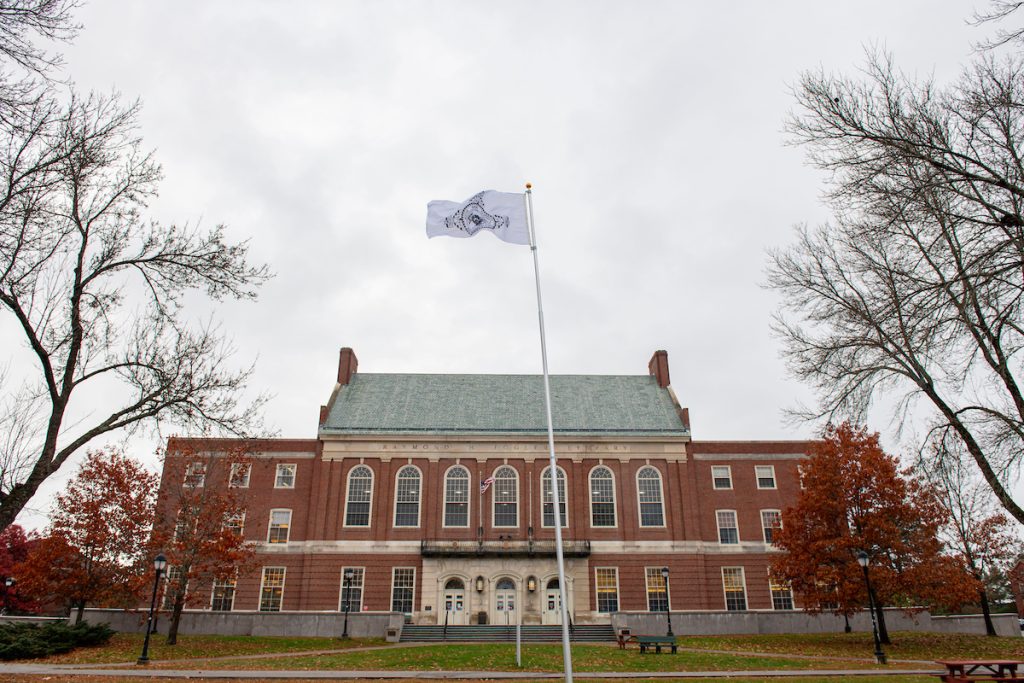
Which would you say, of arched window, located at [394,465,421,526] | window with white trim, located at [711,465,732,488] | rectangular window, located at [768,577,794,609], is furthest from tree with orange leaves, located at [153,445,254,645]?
rectangular window, located at [768,577,794,609]

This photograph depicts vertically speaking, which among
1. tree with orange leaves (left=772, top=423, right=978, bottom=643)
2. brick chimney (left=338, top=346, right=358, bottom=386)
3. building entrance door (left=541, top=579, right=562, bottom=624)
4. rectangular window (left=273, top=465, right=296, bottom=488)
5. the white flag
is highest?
brick chimney (left=338, top=346, right=358, bottom=386)

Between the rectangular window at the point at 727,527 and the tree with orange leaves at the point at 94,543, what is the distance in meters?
31.8

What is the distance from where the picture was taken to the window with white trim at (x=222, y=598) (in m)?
39.8

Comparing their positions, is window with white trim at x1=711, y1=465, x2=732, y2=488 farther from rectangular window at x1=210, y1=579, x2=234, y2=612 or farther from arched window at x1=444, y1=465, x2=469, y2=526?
rectangular window at x1=210, y1=579, x2=234, y2=612

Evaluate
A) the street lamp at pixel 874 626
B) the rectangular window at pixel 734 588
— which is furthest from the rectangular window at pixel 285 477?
the street lamp at pixel 874 626

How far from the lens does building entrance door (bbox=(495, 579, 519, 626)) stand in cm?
3984

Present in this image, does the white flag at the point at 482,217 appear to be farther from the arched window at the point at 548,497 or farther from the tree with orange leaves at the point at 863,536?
the arched window at the point at 548,497

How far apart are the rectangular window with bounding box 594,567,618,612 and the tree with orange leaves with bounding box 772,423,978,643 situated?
1231 centimetres

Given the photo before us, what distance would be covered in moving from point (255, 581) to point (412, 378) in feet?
55.6

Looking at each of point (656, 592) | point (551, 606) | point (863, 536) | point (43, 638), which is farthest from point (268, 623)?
point (863, 536)

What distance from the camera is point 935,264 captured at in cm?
1418

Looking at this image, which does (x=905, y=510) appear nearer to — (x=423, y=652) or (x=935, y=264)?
(x=935, y=264)

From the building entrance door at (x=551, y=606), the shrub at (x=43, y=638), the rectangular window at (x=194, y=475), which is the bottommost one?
the shrub at (x=43, y=638)

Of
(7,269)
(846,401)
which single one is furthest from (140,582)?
(846,401)
